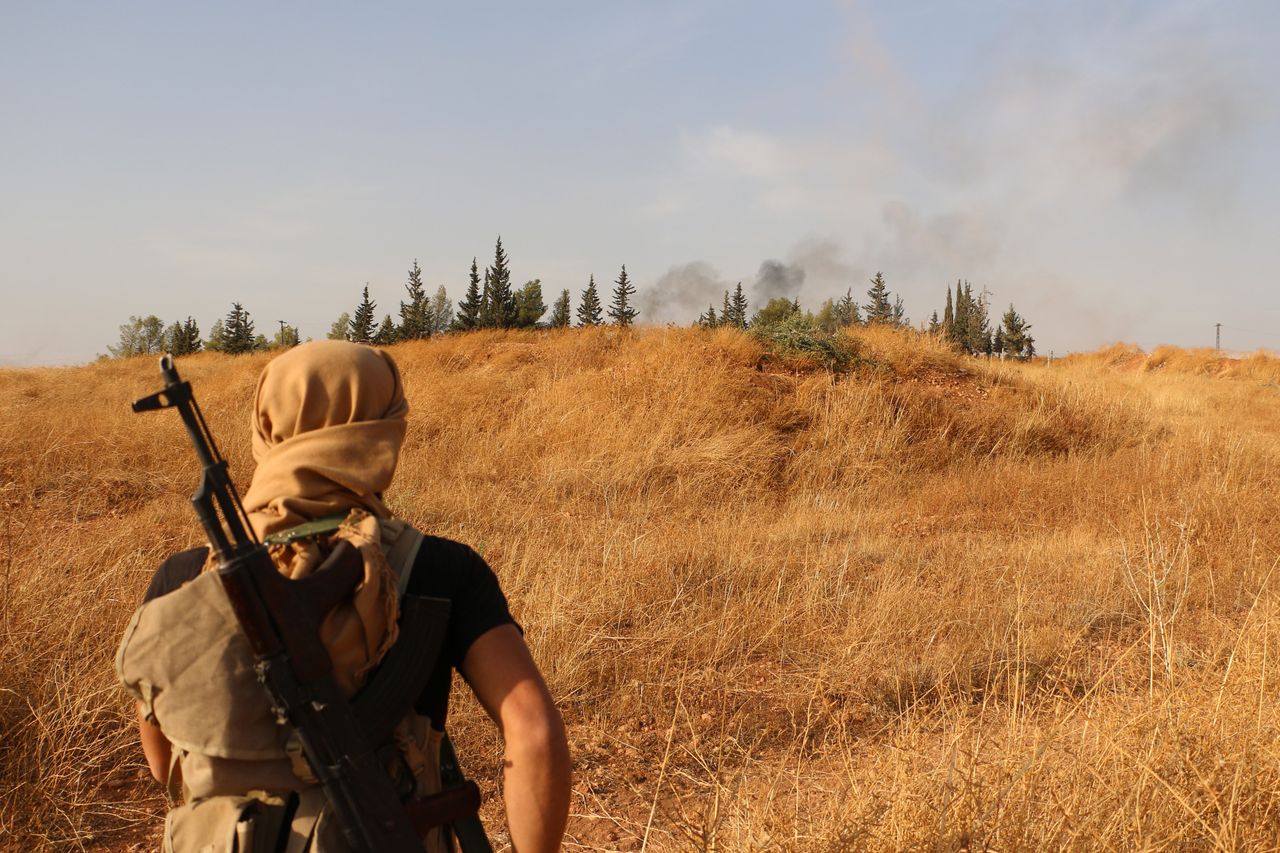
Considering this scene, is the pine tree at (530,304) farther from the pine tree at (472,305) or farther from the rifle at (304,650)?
the rifle at (304,650)

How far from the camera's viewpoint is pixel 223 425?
9.40m

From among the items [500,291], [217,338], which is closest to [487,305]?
[500,291]

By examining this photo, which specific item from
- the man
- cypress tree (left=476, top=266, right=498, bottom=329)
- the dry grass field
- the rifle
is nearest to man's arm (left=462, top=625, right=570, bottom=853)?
the man

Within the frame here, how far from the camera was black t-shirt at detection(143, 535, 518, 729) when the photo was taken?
1.47 m

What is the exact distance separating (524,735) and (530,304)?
39302 mm

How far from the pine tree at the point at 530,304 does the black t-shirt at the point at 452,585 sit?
36.8 meters

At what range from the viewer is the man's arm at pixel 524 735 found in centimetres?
146

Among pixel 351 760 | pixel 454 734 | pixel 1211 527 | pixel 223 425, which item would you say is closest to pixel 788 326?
pixel 1211 527

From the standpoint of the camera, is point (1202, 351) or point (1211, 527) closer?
point (1211, 527)

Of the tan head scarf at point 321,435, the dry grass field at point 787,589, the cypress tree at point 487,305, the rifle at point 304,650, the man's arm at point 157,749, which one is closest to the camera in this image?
the rifle at point 304,650

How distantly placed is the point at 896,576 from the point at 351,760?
4.93 meters

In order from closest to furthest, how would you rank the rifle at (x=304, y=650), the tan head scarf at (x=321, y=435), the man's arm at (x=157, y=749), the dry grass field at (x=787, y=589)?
the rifle at (x=304, y=650) < the tan head scarf at (x=321, y=435) < the man's arm at (x=157, y=749) < the dry grass field at (x=787, y=589)

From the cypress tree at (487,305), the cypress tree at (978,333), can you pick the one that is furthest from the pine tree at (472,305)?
the cypress tree at (978,333)

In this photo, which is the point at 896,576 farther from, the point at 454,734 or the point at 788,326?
the point at 788,326
